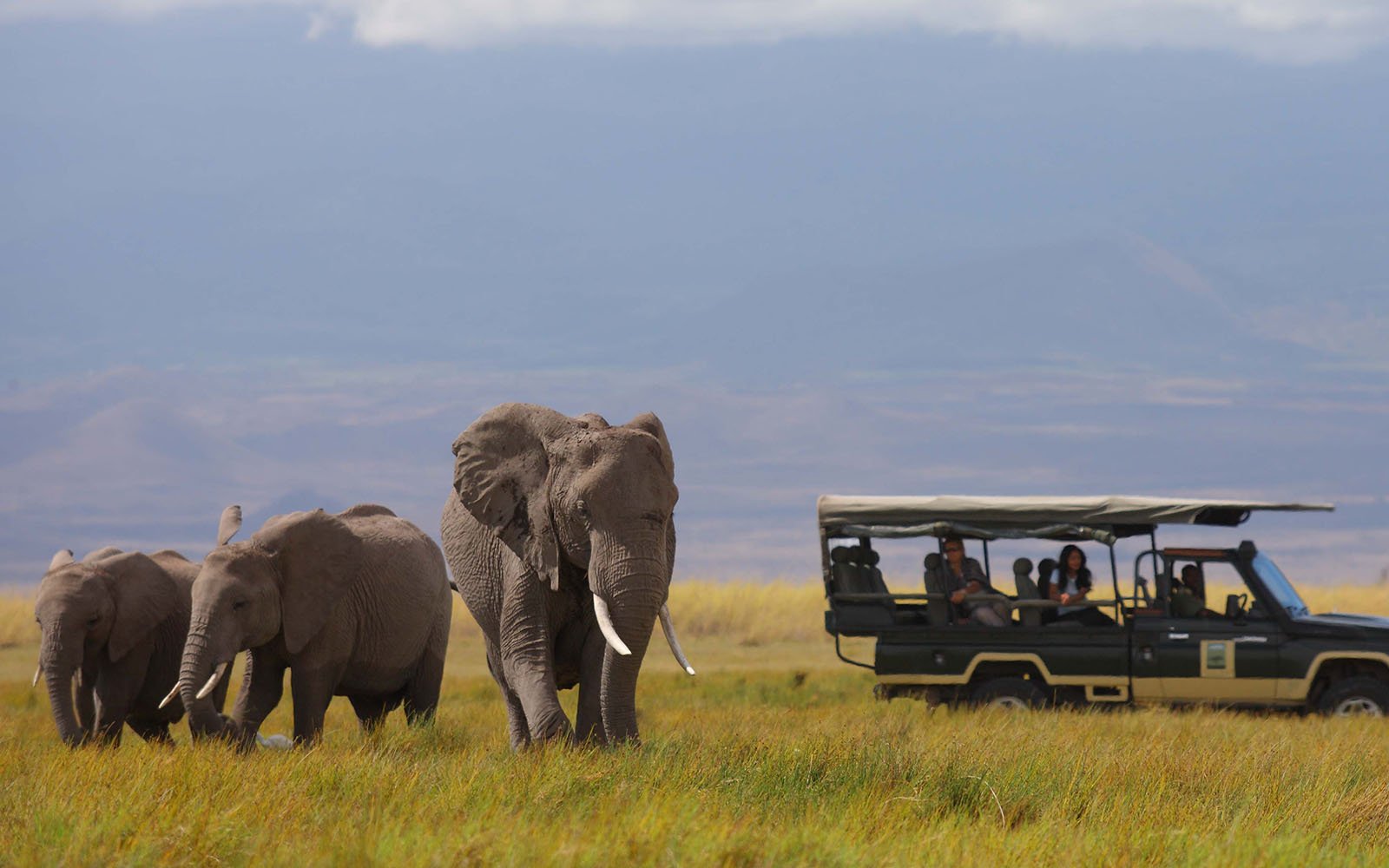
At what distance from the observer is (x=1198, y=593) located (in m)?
17.6

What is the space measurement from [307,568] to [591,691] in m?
3.16

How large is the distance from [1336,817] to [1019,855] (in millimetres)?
2634

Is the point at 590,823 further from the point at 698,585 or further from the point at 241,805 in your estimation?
the point at 698,585

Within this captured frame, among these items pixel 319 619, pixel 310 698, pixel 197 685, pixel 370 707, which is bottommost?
pixel 370 707

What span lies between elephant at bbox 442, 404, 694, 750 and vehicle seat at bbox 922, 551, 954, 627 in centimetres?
671

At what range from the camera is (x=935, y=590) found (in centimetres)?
1761

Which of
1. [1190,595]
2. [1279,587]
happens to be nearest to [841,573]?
[1190,595]

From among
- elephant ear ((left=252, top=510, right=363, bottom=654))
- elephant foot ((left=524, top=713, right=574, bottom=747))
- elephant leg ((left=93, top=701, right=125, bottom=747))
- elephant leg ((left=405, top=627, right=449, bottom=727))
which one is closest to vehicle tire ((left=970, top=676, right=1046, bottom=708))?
elephant leg ((left=405, top=627, right=449, bottom=727))

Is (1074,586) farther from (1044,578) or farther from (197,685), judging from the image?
(197,685)

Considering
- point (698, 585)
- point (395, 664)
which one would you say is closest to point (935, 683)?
point (395, 664)

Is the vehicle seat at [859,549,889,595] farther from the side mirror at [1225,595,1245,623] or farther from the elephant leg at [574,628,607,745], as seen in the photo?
the elephant leg at [574,628,607,745]

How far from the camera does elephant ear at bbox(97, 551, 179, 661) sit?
14211 mm

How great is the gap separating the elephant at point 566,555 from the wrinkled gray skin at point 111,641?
12.4 ft

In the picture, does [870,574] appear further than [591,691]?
Yes
